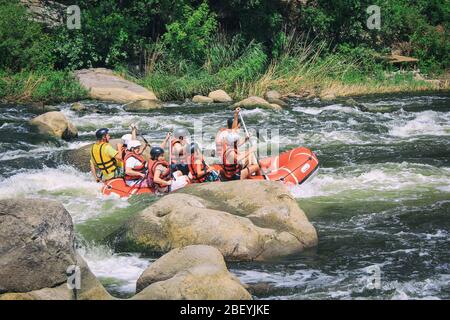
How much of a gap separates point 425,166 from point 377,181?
48.1 inches

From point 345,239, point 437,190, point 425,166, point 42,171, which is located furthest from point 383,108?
point 345,239

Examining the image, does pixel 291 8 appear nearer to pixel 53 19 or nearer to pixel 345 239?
pixel 53 19

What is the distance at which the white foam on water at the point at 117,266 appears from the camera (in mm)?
6852

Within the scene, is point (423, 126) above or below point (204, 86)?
below

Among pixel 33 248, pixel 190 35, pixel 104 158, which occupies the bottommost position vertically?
pixel 104 158

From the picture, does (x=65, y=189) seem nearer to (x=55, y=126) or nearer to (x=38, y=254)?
(x=55, y=126)

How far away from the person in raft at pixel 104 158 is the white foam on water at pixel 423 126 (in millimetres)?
6155

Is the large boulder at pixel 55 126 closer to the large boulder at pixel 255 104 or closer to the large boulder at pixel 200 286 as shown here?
the large boulder at pixel 255 104

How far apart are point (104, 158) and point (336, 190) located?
3.29m

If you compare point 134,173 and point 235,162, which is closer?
point 235,162

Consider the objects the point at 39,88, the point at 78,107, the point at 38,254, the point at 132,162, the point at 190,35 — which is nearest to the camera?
the point at 38,254

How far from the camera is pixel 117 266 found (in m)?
7.30

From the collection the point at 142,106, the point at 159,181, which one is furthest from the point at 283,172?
the point at 142,106

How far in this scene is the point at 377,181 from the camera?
10.7m
